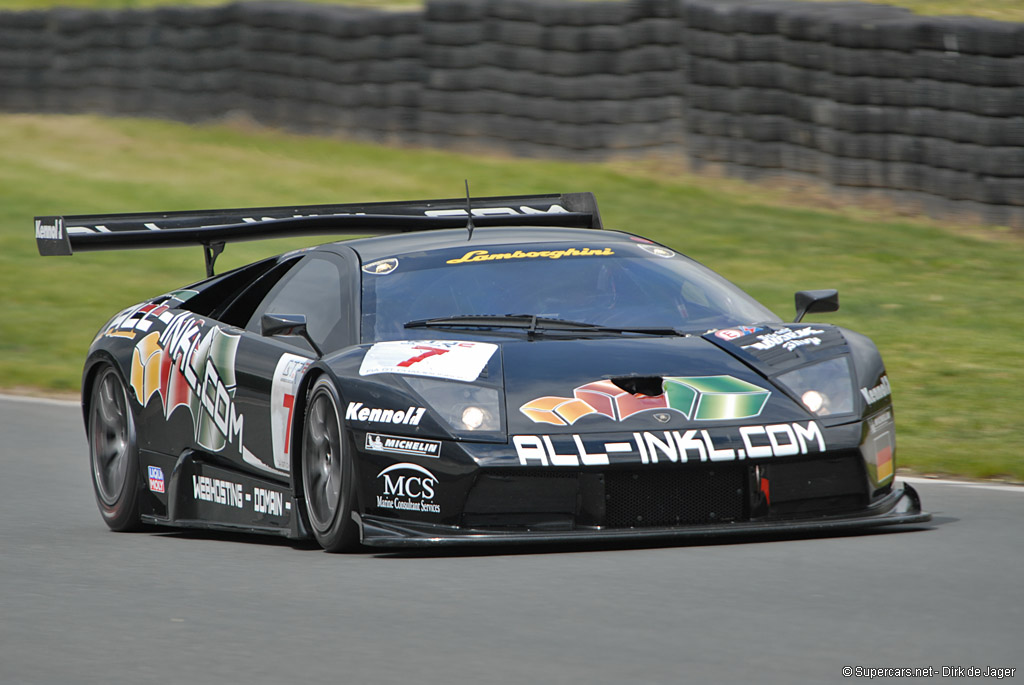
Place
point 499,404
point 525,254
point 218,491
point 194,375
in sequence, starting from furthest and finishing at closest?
point 194,375 → point 218,491 → point 525,254 → point 499,404

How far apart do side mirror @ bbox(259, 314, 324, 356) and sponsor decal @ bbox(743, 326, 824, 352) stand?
5.14 ft

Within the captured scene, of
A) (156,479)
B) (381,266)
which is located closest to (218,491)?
(156,479)

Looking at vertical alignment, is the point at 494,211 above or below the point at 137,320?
above

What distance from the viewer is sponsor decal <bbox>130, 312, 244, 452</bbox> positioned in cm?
698

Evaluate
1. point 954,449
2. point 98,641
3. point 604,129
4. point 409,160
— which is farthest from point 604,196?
point 98,641

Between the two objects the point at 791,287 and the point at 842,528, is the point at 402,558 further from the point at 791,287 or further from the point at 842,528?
the point at 791,287

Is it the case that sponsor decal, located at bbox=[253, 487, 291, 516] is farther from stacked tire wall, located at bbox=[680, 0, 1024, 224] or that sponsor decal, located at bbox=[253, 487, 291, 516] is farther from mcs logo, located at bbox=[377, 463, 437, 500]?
stacked tire wall, located at bbox=[680, 0, 1024, 224]

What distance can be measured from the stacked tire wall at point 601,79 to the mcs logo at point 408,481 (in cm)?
1009

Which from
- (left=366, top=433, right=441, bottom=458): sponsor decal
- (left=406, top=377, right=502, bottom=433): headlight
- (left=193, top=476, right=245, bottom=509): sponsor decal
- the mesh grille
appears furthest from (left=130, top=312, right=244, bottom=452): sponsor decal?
the mesh grille

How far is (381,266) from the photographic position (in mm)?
6805

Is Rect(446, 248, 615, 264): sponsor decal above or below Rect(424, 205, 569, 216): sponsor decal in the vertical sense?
below

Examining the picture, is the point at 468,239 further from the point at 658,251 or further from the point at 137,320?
the point at 137,320

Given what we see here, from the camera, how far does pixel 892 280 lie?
1454 cm

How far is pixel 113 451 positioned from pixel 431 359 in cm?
263
